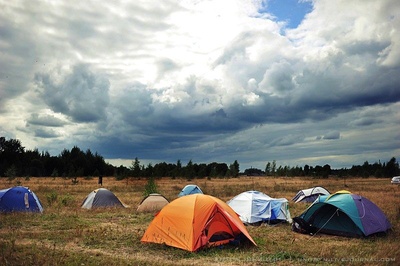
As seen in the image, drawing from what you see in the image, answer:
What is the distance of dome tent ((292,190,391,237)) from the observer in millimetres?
15539

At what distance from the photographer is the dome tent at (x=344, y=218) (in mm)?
15539

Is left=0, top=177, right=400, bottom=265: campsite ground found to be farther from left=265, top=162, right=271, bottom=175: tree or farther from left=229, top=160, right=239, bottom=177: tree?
left=265, top=162, right=271, bottom=175: tree

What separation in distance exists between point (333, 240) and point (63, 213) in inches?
596

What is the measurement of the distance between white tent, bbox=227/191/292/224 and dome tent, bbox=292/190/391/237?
1853 mm

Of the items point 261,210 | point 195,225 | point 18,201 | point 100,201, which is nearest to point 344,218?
point 261,210

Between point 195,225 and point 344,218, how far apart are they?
7720 millimetres

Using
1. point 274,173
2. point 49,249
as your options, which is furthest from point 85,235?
point 274,173

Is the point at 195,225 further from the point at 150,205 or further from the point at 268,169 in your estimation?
the point at 268,169

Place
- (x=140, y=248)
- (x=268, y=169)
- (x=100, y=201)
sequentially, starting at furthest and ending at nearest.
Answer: (x=268, y=169), (x=100, y=201), (x=140, y=248)

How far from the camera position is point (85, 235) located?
48.0ft

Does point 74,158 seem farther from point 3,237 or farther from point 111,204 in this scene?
point 3,237

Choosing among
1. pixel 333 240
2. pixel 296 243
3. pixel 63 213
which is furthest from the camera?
pixel 63 213

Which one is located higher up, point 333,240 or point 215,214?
point 215,214

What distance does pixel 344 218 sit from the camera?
16203 millimetres
